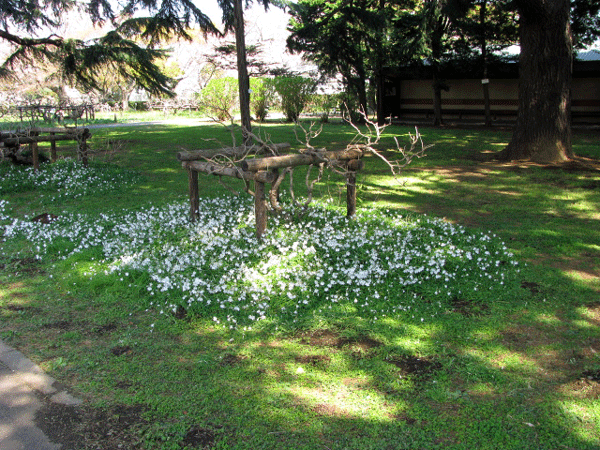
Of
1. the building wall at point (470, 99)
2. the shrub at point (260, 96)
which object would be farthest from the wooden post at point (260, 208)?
the shrub at point (260, 96)

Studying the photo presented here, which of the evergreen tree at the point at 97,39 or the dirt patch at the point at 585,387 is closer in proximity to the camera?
the dirt patch at the point at 585,387

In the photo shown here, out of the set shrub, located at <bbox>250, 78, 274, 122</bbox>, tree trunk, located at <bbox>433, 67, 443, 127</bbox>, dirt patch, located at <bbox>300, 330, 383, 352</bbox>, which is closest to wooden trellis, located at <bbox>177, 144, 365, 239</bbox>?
dirt patch, located at <bbox>300, 330, 383, 352</bbox>

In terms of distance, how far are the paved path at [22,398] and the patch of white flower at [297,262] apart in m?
1.32

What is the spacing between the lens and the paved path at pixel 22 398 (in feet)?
10.3

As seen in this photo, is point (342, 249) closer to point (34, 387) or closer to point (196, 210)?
point (196, 210)

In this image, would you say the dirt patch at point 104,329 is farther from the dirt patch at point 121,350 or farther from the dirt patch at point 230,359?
the dirt patch at point 230,359

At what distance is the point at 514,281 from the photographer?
213 inches

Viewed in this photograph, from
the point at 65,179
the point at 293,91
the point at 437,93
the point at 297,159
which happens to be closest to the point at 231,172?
the point at 297,159

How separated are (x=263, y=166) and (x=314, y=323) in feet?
6.73

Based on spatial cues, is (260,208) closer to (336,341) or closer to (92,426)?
(336,341)

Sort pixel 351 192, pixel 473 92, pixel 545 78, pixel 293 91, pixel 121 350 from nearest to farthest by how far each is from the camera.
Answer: pixel 121 350, pixel 351 192, pixel 545 78, pixel 473 92, pixel 293 91

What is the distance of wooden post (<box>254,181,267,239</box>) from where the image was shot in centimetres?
585

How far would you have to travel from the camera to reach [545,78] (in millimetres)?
12359

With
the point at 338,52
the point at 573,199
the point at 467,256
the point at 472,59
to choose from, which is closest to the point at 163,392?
the point at 467,256
